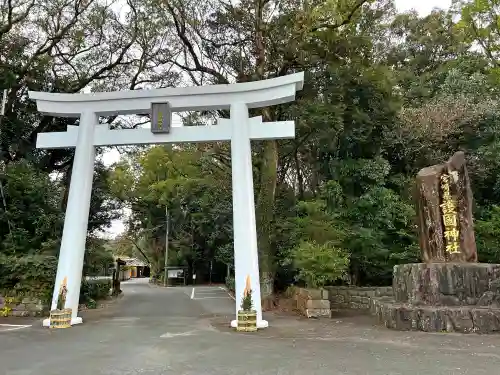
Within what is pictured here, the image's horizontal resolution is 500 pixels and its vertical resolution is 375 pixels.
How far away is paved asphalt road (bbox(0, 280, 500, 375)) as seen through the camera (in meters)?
4.98

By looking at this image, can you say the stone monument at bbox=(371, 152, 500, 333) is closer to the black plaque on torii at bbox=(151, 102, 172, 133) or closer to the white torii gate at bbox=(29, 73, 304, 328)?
the white torii gate at bbox=(29, 73, 304, 328)

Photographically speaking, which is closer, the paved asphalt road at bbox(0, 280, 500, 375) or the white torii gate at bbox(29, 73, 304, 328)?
the paved asphalt road at bbox(0, 280, 500, 375)

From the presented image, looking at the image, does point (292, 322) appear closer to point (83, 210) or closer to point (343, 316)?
point (343, 316)

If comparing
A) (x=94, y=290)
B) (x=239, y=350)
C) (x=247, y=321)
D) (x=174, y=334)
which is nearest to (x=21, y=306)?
(x=94, y=290)

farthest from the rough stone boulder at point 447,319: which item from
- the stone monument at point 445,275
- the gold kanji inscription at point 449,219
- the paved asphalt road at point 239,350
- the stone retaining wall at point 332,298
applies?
the stone retaining wall at point 332,298

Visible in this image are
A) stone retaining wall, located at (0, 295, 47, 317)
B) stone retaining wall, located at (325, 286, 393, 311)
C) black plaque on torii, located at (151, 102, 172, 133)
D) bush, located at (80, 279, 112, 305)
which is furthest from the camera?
bush, located at (80, 279, 112, 305)

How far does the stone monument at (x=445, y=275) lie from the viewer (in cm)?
768

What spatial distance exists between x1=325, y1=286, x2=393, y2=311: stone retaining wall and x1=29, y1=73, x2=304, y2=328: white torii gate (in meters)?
4.44

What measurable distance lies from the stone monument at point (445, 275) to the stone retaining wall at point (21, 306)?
8.82 metres

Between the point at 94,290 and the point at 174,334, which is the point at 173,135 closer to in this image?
the point at 174,334

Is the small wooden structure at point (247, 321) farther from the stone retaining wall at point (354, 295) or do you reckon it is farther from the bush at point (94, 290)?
the bush at point (94, 290)

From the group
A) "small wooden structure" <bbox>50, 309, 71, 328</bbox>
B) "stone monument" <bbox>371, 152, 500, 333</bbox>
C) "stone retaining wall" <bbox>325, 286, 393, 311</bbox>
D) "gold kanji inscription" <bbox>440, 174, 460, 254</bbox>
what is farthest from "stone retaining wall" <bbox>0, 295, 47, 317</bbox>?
"gold kanji inscription" <bbox>440, 174, 460, 254</bbox>

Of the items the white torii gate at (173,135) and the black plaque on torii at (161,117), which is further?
the black plaque on torii at (161,117)

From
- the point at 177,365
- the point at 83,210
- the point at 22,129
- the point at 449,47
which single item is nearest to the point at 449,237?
the point at 177,365
